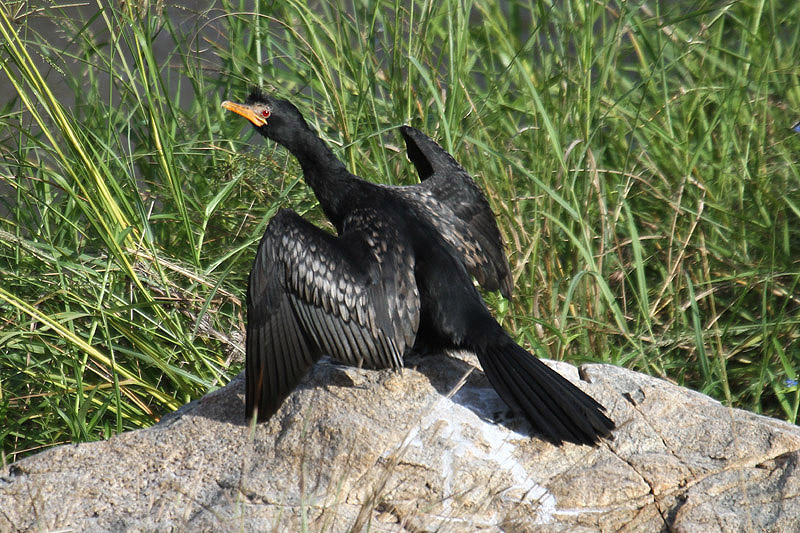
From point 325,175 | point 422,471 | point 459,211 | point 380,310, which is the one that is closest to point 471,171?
point 459,211

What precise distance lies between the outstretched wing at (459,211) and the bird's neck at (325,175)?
26cm

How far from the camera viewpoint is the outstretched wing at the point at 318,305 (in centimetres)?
322

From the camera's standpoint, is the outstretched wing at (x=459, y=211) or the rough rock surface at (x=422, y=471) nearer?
the rough rock surface at (x=422, y=471)

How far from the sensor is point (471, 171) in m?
4.73

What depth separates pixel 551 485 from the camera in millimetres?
2697

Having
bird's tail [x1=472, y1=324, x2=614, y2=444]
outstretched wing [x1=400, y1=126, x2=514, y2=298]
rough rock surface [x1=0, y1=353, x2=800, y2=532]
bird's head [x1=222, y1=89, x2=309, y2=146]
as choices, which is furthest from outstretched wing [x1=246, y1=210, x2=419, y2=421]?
bird's head [x1=222, y1=89, x2=309, y2=146]

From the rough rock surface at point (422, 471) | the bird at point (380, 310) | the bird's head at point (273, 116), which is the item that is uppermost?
the bird's head at point (273, 116)

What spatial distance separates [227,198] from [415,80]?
1.12 m

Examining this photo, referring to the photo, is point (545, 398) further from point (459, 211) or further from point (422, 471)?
point (459, 211)

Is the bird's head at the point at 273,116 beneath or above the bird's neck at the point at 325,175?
above

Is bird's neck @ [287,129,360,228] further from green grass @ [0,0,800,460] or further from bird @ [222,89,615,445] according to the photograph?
green grass @ [0,0,800,460]

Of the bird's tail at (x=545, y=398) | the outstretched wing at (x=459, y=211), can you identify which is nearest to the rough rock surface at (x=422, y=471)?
the bird's tail at (x=545, y=398)

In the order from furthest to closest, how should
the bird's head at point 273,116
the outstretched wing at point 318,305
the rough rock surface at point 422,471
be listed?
the bird's head at point 273,116, the outstretched wing at point 318,305, the rough rock surface at point 422,471

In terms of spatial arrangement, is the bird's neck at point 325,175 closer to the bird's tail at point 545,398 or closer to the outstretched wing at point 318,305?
the outstretched wing at point 318,305
